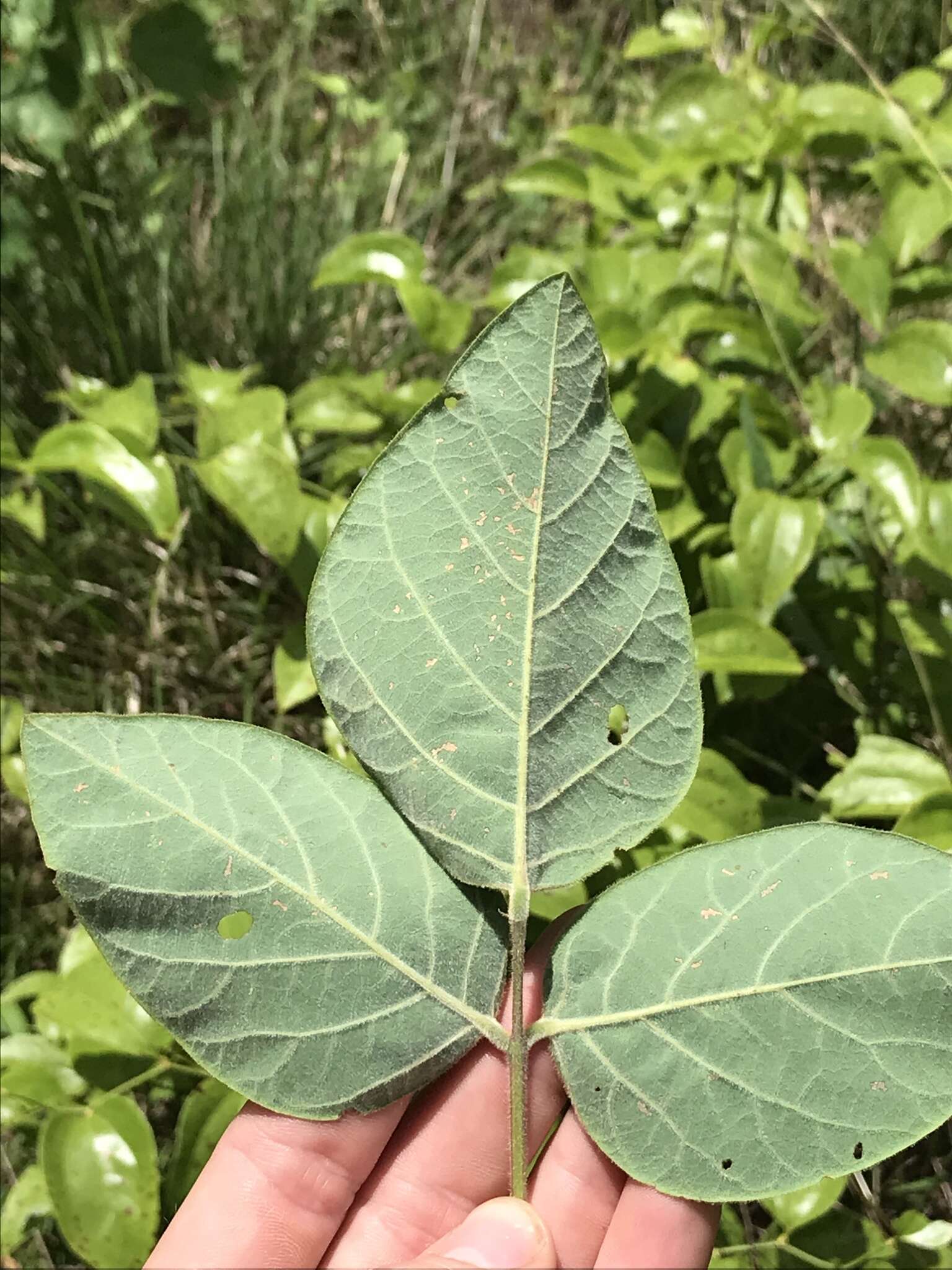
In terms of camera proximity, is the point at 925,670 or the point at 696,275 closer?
the point at 925,670

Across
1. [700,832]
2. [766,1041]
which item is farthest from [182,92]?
[766,1041]

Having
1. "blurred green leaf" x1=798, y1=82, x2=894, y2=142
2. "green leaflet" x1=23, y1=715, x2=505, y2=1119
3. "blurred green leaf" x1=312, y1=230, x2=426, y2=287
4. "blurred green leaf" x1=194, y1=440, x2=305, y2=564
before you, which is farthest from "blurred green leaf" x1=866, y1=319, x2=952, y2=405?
"green leaflet" x1=23, y1=715, x2=505, y2=1119

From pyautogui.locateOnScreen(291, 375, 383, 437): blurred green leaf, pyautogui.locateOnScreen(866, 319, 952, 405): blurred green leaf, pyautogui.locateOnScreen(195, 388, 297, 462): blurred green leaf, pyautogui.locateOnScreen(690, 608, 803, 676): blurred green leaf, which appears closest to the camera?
pyautogui.locateOnScreen(690, 608, 803, 676): blurred green leaf

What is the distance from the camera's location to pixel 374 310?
2.09 metres

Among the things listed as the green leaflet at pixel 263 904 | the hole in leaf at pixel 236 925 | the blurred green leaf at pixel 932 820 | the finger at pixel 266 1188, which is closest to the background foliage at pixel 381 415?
the blurred green leaf at pixel 932 820

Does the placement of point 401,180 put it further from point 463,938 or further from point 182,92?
point 463,938

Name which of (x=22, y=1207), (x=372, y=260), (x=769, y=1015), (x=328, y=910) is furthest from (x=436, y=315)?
(x=22, y=1207)

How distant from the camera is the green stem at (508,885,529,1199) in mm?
794

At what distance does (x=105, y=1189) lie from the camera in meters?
1.10

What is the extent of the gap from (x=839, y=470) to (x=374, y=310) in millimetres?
1130

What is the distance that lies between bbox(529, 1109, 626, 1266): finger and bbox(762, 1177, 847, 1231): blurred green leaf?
26 cm

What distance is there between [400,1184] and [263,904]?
0.44 m

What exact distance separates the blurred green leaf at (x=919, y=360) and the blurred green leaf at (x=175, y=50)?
1.30 metres

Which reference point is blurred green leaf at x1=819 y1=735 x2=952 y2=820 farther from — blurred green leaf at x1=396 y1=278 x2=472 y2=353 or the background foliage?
blurred green leaf at x1=396 y1=278 x2=472 y2=353
